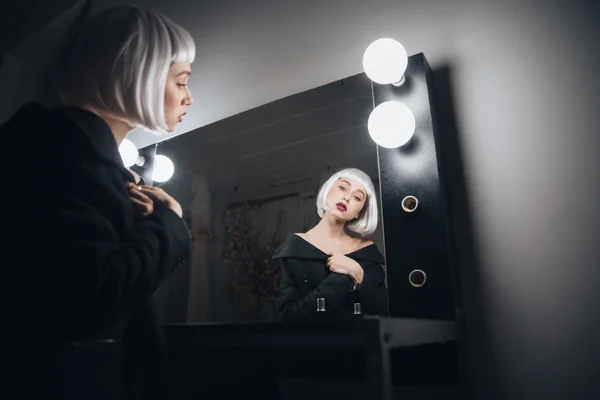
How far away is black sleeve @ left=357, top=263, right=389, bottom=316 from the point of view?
1.06 meters

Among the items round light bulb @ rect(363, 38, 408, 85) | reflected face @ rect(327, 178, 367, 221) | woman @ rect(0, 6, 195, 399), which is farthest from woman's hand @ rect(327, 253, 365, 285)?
round light bulb @ rect(363, 38, 408, 85)

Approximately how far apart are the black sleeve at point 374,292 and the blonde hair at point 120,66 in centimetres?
66

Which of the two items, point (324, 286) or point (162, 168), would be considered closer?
point (324, 286)

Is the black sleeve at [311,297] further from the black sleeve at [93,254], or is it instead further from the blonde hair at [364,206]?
the black sleeve at [93,254]

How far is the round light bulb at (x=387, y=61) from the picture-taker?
114cm

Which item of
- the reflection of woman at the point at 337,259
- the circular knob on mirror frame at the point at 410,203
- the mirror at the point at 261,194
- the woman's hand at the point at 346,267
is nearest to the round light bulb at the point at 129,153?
the mirror at the point at 261,194

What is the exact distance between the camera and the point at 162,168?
1.42 metres

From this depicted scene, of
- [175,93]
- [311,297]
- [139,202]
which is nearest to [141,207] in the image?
[139,202]

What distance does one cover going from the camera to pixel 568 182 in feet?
3.13

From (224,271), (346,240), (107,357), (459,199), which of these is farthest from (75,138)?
(459,199)

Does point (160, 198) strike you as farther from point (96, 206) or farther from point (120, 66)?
point (120, 66)

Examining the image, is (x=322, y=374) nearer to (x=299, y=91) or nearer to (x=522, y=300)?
(x=522, y=300)

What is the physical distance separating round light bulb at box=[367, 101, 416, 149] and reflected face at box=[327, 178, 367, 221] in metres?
0.14

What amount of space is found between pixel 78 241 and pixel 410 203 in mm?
769
